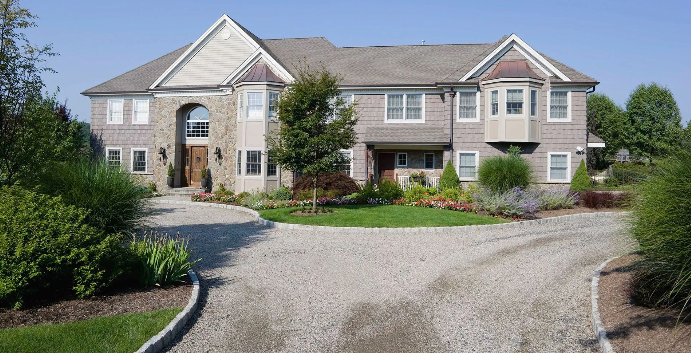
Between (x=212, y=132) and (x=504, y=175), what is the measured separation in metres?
15.3

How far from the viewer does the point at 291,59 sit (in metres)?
29.0

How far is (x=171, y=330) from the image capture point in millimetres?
6363

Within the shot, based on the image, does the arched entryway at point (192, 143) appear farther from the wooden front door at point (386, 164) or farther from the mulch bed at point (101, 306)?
the mulch bed at point (101, 306)

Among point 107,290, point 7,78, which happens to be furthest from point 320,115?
point 107,290

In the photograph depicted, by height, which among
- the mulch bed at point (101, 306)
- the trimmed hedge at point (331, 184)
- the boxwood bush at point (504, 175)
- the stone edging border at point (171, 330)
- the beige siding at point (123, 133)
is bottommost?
the stone edging border at point (171, 330)

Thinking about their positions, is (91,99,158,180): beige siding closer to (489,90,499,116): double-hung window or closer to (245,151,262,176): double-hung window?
(245,151,262,176): double-hung window

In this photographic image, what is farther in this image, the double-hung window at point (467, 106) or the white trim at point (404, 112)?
the white trim at point (404, 112)

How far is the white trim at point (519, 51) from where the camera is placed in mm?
24375

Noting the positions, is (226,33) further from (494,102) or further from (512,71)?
(512,71)

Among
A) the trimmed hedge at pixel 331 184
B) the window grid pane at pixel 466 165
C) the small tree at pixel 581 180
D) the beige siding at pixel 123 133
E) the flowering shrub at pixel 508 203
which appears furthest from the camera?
the beige siding at pixel 123 133

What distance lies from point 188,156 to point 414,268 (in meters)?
20.6

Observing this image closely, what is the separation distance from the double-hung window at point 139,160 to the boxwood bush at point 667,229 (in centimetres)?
2643

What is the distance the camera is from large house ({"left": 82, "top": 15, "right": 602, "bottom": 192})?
24.2 meters

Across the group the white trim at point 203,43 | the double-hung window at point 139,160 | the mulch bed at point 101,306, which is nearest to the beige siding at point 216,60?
the white trim at point 203,43
